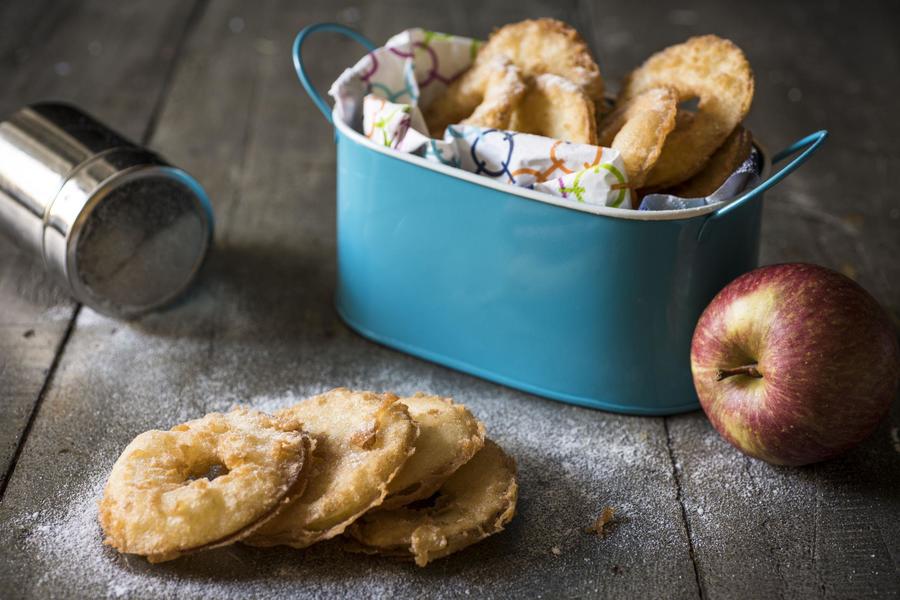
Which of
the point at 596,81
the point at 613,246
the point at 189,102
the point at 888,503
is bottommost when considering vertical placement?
the point at 189,102

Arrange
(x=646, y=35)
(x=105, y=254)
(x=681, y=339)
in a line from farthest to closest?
1. (x=646, y=35)
2. (x=105, y=254)
3. (x=681, y=339)

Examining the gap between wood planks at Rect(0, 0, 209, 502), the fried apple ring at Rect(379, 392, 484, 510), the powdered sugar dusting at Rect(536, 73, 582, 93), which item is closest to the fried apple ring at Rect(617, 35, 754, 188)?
the powdered sugar dusting at Rect(536, 73, 582, 93)

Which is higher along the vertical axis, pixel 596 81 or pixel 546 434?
pixel 596 81

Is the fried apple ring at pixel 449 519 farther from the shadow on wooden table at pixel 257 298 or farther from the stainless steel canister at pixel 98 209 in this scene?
the stainless steel canister at pixel 98 209

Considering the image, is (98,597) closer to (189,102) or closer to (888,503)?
(888,503)

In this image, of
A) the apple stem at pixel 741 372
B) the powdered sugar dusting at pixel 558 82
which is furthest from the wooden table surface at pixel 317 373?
the powdered sugar dusting at pixel 558 82

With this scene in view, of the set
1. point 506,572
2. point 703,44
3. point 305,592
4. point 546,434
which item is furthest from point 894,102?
point 305,592

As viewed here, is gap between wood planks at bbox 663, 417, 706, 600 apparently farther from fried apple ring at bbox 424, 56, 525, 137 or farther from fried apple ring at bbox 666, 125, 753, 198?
fried apple ring at bbox 424, 56, 525, 137

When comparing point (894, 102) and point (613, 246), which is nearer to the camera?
point (613, 246)
